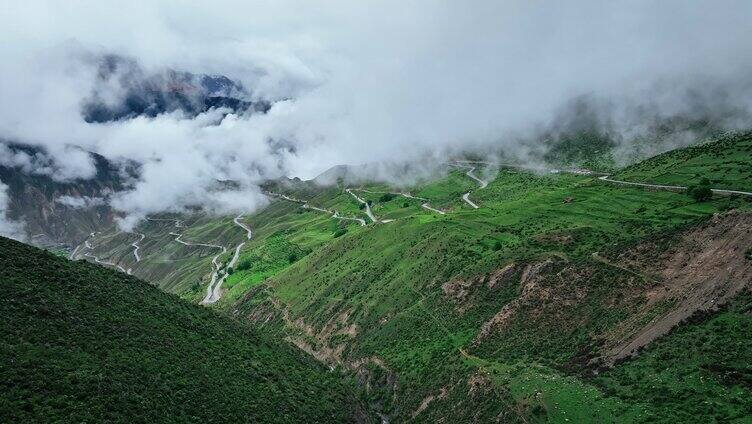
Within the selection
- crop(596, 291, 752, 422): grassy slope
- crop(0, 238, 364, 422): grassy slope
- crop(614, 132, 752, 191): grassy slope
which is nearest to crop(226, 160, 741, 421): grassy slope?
crop(596, 291, 752, 422): grassy slope

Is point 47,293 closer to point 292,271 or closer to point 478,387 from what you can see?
point 478,387

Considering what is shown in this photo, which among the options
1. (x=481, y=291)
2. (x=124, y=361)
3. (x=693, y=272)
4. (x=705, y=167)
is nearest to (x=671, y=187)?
(x=705, y=167)

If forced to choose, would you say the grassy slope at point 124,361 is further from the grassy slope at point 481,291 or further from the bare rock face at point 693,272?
the bare rock face at point 693,272

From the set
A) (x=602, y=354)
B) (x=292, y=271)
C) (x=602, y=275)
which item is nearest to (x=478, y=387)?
(x=602, y=354)

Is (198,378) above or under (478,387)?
above

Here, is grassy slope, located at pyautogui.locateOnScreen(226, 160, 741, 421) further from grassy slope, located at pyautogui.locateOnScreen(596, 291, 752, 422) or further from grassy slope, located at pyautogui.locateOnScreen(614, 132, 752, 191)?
grassy slope, located at pyautogui.locateOnScreen(614, 132, 752, 191)

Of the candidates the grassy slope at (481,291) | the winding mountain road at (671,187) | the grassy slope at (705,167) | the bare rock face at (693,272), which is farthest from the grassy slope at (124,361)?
the grassy slope at (705,167)

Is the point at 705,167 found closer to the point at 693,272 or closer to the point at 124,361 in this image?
the point at 693,272
